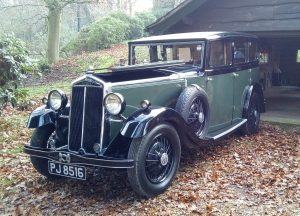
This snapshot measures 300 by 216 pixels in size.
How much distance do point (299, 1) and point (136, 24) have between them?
15903mm

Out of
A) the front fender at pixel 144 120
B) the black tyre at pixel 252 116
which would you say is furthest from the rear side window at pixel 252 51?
the front fender at pixel 144 120

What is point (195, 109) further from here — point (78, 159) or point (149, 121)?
point (78, 159)

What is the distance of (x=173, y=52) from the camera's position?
628 cm

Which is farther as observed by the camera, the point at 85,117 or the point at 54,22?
the point at 54,22

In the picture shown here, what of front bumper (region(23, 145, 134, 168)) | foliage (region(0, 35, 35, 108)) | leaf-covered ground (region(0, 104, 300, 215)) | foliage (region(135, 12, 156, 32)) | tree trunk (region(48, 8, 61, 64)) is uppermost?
foliage (region(135, 12, 156, 32))

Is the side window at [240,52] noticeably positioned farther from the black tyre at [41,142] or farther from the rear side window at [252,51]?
the black tyre at [41,142]

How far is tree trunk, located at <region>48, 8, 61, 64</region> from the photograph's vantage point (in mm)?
17375

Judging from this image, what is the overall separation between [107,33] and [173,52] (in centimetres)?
1553

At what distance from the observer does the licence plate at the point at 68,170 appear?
4.20 m

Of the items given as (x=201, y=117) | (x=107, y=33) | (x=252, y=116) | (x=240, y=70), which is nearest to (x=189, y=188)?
(x=201, y=117)

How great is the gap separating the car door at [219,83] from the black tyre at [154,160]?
4.56ft

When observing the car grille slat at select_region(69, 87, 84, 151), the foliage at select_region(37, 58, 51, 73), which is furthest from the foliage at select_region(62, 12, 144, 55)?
the car grille slat at select_region(69, 87, 84, 151)

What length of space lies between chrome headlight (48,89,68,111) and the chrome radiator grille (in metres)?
0.36

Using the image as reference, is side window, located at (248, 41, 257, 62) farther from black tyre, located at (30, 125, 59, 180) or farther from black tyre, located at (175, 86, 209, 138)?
Result: black tyre, located at (30, 125, 59, 180)
